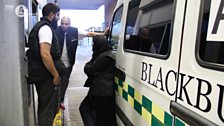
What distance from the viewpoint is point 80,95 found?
560 centimetres

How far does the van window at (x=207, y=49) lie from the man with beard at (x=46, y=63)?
1.65 meters

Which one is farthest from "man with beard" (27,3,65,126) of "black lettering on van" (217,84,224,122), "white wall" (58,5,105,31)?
"white wall" (58,5,105,31)

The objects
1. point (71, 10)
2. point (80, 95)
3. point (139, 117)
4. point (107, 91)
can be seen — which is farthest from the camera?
point (71, 10)

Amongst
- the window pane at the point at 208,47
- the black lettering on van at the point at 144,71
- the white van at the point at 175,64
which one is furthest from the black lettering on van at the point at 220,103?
the black lettering on van at the point at 144,71

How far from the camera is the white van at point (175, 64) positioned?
114 centimetres

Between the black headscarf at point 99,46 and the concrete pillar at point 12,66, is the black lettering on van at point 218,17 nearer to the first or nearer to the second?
the concrete pillar at point 12,66

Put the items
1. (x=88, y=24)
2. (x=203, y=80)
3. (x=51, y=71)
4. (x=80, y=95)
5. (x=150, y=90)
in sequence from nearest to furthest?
1. (x=203, y=80)
2. (x=150, y=90)
3. (x=51, y=71)
4. (x=80, y=95)
5. (x=88, y=24)

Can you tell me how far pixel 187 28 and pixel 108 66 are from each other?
1.56m

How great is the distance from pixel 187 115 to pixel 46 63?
5.34ft

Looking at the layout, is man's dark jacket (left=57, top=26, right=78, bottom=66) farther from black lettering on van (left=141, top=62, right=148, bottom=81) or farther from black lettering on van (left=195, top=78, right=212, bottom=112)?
black lettering on van (left=195, top=78, right=212, bottom=112)

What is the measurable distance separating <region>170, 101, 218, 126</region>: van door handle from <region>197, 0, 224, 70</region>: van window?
0.23 m

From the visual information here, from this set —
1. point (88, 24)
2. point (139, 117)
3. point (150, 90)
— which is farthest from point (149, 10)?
point (88, 24)

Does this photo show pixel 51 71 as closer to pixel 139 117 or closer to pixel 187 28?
pixel 139 117

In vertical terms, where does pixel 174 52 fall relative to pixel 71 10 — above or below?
below
